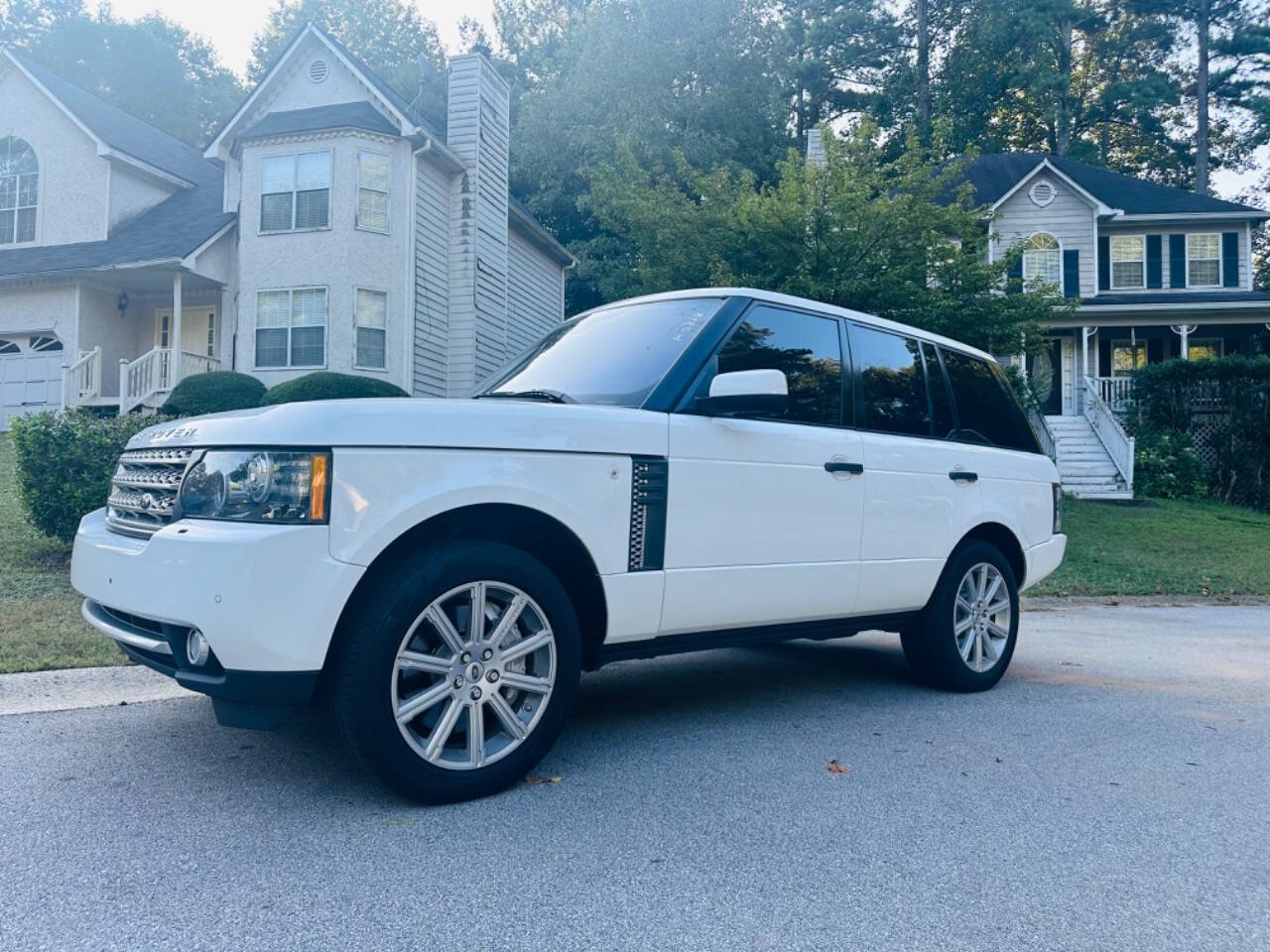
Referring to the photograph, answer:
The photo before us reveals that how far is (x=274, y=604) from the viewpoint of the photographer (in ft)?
9.63

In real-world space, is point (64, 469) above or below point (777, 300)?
below

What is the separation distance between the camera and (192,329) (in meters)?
21.4

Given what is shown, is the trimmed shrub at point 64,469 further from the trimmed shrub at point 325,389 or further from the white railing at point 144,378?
the white railing at point 144,378

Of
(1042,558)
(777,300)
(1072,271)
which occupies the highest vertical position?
(1072,271)

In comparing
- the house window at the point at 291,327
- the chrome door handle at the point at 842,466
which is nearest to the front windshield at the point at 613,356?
the chrome door handle at the point at 842,466

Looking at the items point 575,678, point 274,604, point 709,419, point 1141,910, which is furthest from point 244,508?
point 1141,910

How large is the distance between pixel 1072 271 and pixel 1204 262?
3.84 m

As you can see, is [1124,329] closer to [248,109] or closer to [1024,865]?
[248,109]

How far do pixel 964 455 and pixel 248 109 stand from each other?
1792cm

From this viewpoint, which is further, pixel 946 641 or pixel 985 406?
pixel 985 406

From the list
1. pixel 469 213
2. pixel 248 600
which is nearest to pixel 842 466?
pixel 248 600

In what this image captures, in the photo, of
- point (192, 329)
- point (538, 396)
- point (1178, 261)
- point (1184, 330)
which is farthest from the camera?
point (1178, 261)

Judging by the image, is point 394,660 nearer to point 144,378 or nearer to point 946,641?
point 946,641

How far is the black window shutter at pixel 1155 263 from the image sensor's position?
26625 millimetres
